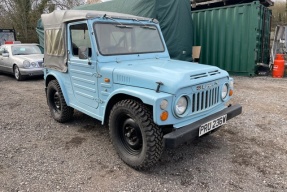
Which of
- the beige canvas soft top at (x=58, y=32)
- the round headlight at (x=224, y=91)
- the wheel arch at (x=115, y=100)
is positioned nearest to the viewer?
the wheel arch at (x=115, y=100)

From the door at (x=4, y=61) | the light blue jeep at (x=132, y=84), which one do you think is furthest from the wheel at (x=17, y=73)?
the light blue jeep at (x=132, y=84)

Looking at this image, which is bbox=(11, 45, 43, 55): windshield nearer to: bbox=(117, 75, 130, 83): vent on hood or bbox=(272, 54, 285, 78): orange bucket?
bbox=(117, 75, 130, 83): vent on hood

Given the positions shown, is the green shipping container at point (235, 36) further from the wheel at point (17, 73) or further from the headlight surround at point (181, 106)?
the headlight surround at point (181, 106)

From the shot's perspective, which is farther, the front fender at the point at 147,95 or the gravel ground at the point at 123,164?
the gravel ground at the point at 123,164

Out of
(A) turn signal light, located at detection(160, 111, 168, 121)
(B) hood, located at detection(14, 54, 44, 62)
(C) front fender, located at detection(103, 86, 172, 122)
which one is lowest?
(A) turn signal light, located at detection(160, 111, 168, 121)

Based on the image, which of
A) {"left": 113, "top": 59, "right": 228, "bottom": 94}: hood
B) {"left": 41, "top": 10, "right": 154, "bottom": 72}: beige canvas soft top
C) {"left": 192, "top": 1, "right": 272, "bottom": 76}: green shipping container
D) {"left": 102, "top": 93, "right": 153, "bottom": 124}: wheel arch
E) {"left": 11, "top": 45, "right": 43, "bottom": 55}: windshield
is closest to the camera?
{"left": 113, "top": 59, "right": 228, "bottom": 94}: hood

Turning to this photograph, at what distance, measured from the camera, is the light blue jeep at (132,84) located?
2840 mm

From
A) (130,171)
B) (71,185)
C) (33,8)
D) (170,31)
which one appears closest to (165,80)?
(130,171)

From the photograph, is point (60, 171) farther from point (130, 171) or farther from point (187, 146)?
point (187, 146)

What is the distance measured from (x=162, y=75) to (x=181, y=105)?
0.41 meters

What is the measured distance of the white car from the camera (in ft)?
30.4

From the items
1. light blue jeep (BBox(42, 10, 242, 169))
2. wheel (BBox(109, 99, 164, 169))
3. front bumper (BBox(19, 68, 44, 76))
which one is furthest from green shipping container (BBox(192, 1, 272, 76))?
wheel (BBox(109, 99, 164, 169))

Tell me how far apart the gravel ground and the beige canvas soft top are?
1.17 metres

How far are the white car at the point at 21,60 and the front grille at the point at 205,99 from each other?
25.4 feet
